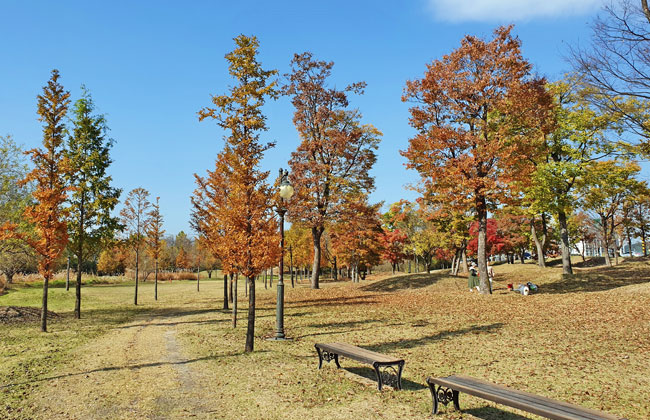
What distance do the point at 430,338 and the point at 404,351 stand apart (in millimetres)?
1784

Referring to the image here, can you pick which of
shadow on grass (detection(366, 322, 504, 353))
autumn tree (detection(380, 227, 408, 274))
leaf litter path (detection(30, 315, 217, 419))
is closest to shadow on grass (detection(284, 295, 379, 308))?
shadow on grass (detection(366, 322, 504, 353))

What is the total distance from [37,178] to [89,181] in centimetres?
631

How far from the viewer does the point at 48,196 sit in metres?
15.7

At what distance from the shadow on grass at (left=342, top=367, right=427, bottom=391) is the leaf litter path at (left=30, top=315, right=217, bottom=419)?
332cm

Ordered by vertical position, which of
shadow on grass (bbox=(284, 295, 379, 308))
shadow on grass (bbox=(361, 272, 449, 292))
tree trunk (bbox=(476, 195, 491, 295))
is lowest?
shadow on grass (bbox=(284, 295, 379, 308))

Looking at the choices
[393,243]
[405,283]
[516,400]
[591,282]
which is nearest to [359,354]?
[516,400]

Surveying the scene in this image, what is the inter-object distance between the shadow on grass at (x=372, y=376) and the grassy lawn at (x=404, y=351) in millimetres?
22

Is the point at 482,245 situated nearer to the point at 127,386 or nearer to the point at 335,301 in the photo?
the point at 335,301

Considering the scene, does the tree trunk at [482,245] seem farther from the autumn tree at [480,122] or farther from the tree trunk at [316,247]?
the tree trunk at [316,247]

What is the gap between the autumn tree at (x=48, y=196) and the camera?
1553 cm

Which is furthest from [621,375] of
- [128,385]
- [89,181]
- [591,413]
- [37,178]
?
[89,181]

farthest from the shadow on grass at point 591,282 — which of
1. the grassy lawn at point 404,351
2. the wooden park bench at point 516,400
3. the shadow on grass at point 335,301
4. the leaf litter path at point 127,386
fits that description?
the leaf litter path at point 127,386

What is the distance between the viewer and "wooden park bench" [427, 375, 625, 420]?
4.64 meters

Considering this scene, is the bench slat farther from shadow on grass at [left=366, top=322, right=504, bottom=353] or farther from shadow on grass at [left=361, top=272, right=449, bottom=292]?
shadow on grass at [left=361, top=272, right=449, bottom=292]
